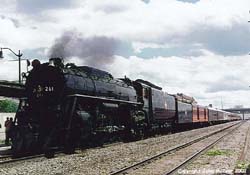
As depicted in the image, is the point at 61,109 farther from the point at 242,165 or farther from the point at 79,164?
the point at 242,165

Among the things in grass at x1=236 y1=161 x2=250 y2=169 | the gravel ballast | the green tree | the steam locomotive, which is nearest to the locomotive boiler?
the steam locomotive

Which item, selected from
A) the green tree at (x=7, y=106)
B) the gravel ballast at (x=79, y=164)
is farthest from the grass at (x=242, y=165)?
the green tree at (x=7, y=106)

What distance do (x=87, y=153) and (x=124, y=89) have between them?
8039mm

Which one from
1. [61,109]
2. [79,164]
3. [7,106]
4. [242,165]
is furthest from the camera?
[7,106]

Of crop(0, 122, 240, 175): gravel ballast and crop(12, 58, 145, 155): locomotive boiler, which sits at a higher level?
crop(12, 58, 145, 155): locomotive boiler

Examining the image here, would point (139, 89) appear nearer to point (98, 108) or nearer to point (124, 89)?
point (124, 89)

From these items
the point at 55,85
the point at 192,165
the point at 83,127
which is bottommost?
the point at 192,165

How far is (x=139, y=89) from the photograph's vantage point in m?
30.3

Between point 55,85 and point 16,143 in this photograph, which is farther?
point 55,85

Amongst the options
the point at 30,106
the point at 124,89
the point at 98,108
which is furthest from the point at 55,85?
the point at 124,89

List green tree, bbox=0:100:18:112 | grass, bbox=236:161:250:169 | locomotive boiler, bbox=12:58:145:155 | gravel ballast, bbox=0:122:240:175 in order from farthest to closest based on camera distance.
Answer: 1. green tree, bbox=0:100:18:112
2. locomotive boiler, bbox=12:58:145:155
3. grass, bbox=236:161:250:169
4. gravel ballast, bbox=0:122:240:175

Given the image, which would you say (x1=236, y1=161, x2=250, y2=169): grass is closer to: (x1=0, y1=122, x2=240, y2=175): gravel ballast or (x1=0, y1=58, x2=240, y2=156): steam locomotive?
(x1=0, y1=122, x2=240, y2=175): gravel ballast

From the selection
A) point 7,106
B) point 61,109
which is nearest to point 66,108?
point 61,109

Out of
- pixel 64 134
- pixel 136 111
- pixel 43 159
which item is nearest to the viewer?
pixel 43 159
